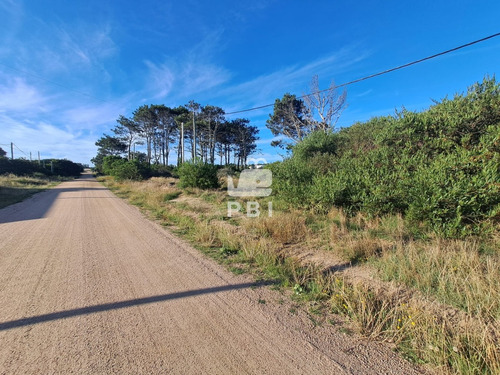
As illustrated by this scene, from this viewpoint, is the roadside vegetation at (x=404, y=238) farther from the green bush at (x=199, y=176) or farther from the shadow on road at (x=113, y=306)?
the green bush at (x=199, y=176)

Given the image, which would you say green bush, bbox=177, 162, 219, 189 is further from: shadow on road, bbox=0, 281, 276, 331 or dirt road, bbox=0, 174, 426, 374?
shadow on road, bbox=0, 281, 276, 331

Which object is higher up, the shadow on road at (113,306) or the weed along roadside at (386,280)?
the weed along roadside at (386,280)

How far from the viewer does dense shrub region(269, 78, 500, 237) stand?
162 inches

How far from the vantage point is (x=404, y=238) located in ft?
14.9

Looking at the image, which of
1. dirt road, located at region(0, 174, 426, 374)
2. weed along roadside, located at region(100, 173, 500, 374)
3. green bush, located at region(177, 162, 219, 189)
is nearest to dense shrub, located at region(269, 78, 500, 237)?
weed along roadside, located at region(100, 173, 500, 374)

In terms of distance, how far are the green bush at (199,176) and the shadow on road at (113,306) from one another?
11404mm

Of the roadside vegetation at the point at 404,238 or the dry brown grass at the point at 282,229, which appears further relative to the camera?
the dry brown grass at the point at 282,229

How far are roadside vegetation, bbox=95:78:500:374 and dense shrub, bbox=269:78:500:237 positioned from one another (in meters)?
0.03

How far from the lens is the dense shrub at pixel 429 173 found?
4.12 meters

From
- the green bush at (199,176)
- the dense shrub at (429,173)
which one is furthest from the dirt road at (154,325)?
the green bush at (199,176)

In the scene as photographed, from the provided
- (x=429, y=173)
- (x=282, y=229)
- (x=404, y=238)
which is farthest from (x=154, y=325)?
(x=429, y=173)

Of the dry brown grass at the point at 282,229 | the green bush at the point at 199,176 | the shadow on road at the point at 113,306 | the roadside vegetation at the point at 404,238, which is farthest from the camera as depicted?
the green bush at the point at 199,176

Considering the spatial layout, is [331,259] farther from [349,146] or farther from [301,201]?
[349,146]

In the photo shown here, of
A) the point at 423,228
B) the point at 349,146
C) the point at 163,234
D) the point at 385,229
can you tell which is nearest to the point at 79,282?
the point at 163,234
